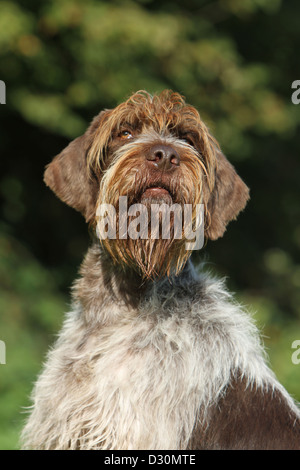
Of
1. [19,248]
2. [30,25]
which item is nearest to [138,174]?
[30,25]

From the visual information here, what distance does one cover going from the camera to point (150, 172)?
3684 millimetres

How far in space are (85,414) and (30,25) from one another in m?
6.63

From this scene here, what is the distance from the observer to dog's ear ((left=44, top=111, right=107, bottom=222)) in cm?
412

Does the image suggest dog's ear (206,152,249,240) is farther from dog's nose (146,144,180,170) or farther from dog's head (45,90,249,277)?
dog's nose (146,144,180,170)

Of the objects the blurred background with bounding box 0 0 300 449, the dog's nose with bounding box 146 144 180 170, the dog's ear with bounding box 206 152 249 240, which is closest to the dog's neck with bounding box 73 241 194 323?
the dog's ear with bounding box 206 152 249 240

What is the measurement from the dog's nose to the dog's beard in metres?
0.05

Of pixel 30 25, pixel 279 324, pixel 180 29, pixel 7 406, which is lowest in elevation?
pixel 7 406

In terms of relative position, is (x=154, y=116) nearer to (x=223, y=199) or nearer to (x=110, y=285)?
(x=223, y=199)

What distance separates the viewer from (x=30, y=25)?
8898mm

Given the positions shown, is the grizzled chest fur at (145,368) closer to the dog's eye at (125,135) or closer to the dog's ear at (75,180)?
the dog's ear at (75,180)

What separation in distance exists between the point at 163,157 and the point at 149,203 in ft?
0.91

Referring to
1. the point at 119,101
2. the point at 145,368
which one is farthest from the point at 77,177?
the point at 119,101

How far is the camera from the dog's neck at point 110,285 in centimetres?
388
